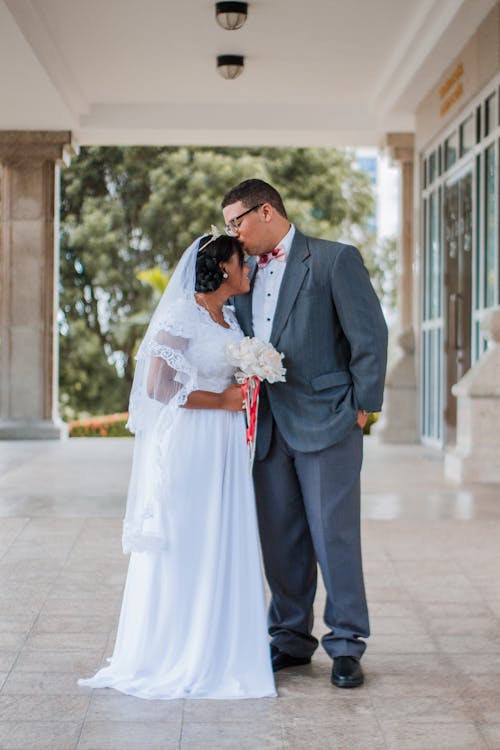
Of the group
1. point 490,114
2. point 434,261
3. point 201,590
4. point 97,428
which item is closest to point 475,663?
point 201,590

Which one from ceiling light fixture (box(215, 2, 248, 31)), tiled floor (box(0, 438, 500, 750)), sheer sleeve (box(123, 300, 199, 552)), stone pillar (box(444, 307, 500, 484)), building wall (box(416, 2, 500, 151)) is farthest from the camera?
building wall (box(416, 2, 500, 151))

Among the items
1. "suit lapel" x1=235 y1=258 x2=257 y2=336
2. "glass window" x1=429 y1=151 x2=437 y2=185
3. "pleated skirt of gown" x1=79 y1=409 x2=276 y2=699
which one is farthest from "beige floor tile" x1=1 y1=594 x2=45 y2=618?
"glass window" x1=429 y1=151 x2=437 y2=185

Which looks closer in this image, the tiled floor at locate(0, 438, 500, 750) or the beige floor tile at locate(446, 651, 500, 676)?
the tiled floor at locate(0, 438, 500, 750)

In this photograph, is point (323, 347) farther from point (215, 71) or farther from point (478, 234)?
point (215, 71)

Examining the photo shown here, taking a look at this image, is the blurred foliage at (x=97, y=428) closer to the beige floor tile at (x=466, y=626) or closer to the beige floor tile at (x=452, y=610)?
the beige floor tile at (x=452, y=610)

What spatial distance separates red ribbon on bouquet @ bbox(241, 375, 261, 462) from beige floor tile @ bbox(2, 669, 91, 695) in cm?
104

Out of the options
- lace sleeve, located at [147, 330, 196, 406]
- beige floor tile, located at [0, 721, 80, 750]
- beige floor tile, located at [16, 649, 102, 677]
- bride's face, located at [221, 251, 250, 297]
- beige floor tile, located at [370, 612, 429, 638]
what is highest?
bride's face, located at [221, 251, 250, 297]

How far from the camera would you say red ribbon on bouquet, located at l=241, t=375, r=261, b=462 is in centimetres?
391

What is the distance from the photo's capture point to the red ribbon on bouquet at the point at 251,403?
391cm

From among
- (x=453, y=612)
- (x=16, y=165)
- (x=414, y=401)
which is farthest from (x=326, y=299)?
(x=16, y=165)

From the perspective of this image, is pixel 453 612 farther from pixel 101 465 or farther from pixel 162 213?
pixel 162 213

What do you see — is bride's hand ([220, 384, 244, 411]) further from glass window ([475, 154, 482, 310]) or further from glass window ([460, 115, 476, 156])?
glass window ([460, 115, 476, 156])

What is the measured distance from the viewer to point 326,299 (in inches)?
155

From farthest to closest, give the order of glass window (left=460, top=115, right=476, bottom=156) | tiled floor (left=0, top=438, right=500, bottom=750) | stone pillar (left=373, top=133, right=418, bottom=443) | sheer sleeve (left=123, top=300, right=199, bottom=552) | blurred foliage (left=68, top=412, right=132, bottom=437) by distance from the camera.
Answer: blurred foliage (left=68, top=412, right=132, bottom=437) → stone pillar (left=373, top=133, right=418, bottom=443) → glass window (left=460, top=115, right=476, bottom=156) → sheer sleeve (left=123, top=300, right=199, bottom=552) → tiled floor (left=0, top=438, right=500, bottom=750)
